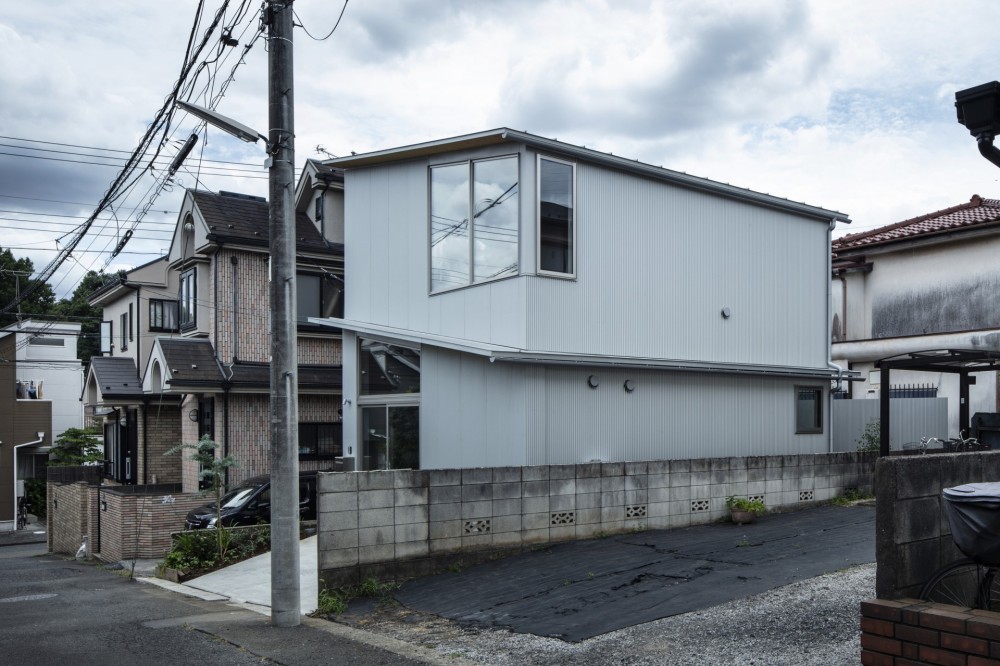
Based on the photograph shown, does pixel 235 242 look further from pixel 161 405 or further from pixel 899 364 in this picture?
pixel 899 364

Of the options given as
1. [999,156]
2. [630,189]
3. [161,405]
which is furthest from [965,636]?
[161,405]

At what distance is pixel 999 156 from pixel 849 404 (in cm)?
1417

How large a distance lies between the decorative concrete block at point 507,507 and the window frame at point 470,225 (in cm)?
373

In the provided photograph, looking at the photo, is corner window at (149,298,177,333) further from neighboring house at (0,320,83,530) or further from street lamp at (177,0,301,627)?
street lamp at (177,0,301,627)

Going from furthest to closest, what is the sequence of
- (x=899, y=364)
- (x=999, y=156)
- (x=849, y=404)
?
1. (x=849, y=404)
2. (x=899, y=364)
3. (x=999, y=156)

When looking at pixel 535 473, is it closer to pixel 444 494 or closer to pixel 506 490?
pixel 506 490

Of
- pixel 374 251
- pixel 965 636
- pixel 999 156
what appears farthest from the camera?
pixel 374 251

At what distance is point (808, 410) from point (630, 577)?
9461 millimetres

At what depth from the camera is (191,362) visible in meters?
21.7

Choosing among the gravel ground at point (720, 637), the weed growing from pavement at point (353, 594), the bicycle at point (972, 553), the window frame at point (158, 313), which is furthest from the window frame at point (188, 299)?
the bicycle at point (972, 553)

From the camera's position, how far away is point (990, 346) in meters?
19.4

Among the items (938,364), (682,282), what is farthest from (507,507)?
(938,364)

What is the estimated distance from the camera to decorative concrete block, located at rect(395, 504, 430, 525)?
10.6 metres

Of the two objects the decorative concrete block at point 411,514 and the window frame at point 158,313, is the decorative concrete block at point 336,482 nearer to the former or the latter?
the decorative concrete block at point 411,514
